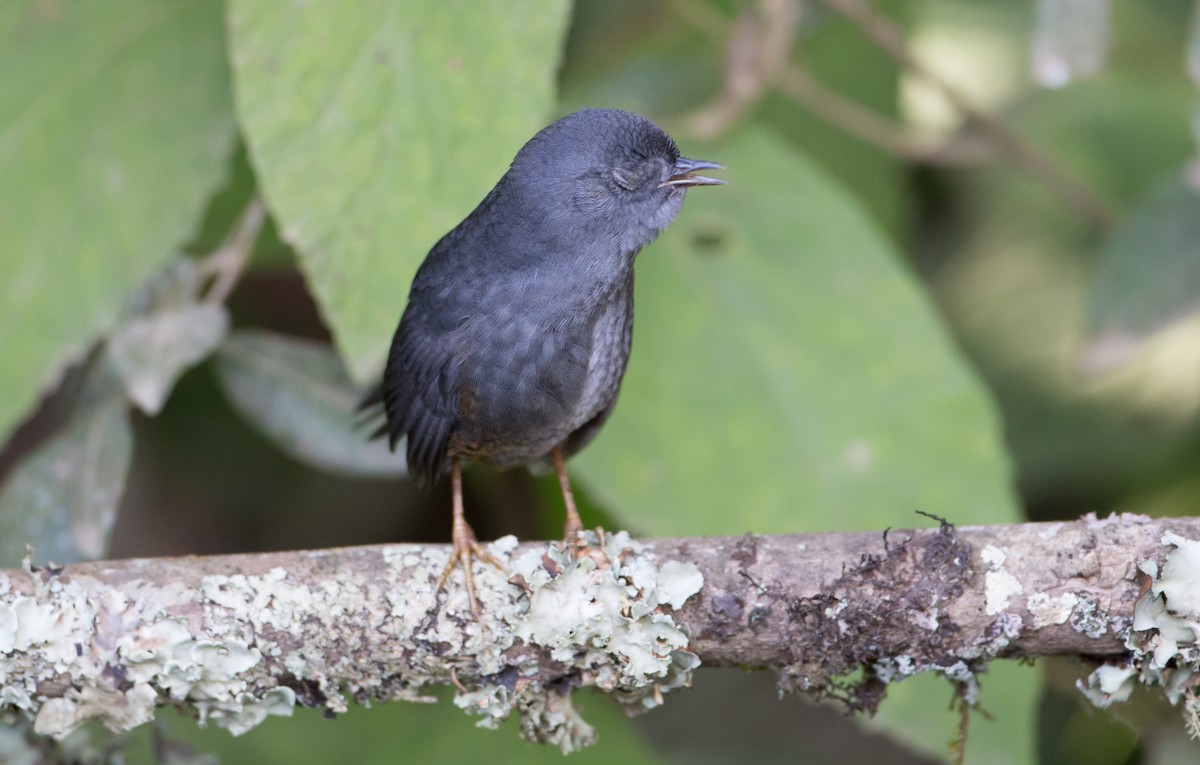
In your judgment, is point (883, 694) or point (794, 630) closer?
point (794, 630)

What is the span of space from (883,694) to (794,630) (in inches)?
11.5

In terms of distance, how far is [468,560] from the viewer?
2463mm

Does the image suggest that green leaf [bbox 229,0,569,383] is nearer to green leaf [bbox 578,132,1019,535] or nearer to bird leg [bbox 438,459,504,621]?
bird leg [bbox 438,459,504,621]

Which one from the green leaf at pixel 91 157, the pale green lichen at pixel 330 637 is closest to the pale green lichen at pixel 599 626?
the pale green lichen at pixel 330 637

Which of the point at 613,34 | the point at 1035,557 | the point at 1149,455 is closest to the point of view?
the point at 1035,557

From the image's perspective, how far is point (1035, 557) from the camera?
7.51 feet

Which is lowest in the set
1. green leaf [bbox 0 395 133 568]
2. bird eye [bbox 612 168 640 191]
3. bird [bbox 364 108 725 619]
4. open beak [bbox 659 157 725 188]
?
green leaf [bbox 0 395 133 568]

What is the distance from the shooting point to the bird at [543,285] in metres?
2.66

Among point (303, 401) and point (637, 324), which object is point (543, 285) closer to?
point (637, 324)

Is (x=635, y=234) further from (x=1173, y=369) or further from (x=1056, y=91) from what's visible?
(x=1056, y=91)

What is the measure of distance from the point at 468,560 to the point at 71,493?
125cm

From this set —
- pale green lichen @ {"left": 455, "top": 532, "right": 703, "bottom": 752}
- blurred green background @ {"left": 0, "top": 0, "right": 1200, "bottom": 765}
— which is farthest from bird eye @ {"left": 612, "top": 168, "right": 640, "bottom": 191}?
pale green lichen @ {"left": 455, "top": 532, "right": 703, "bottom": 752}

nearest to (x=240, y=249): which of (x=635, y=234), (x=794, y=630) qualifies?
(x=635, y=234)

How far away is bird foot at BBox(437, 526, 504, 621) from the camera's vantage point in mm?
2363
